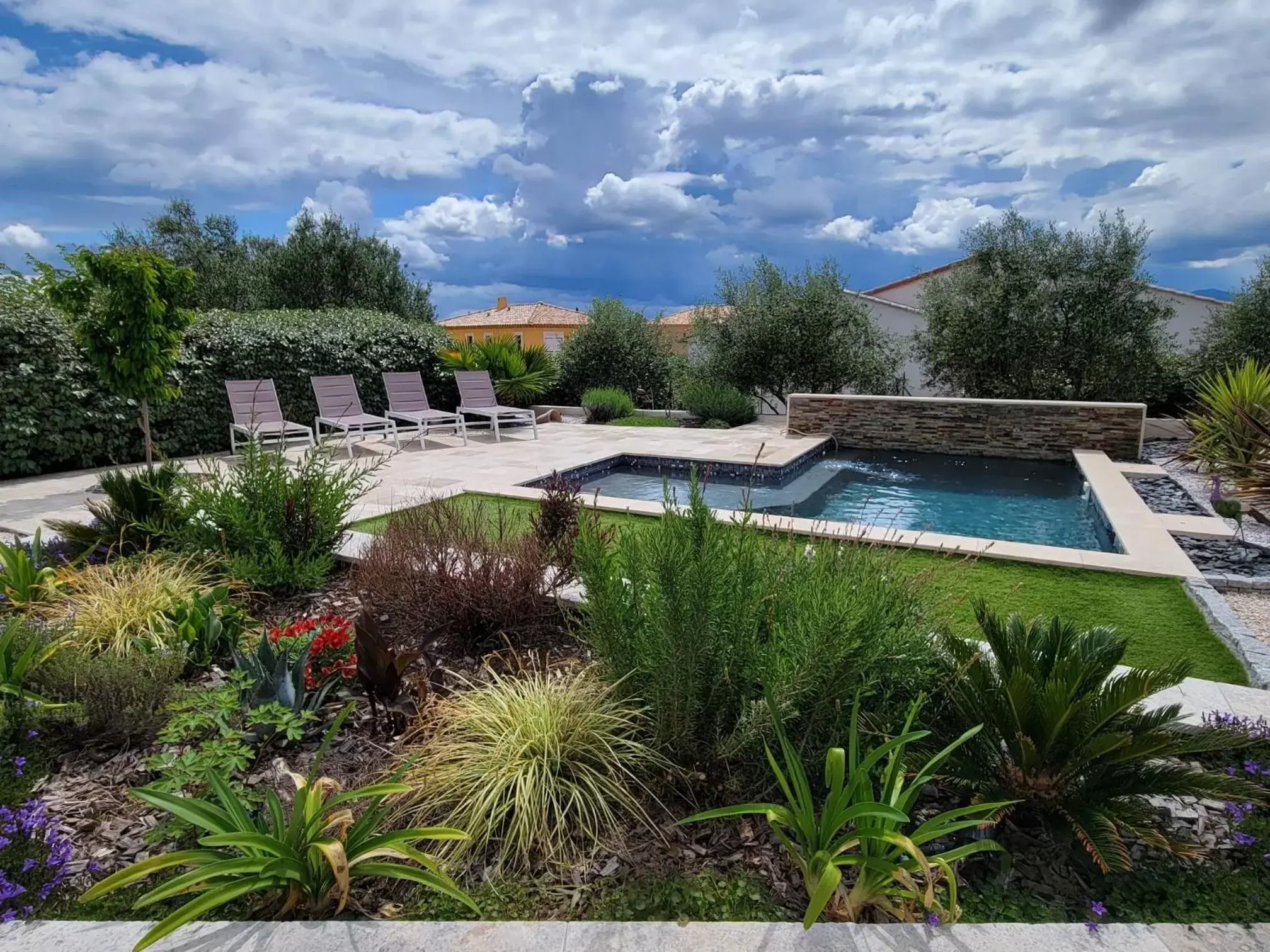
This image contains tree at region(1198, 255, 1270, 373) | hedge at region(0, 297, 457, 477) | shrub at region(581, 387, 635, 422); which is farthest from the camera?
shrub at region(581, 387, 635, 422)

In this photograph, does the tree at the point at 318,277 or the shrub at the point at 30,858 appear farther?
the tree at the point at 318,277

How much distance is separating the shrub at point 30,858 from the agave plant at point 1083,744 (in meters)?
2.50

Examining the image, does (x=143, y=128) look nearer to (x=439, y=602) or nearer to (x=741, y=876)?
(x=439, y=602)

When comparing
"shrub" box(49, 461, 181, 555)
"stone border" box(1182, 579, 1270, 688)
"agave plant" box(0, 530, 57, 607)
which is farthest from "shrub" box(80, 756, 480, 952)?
"stone border" box(1182, 579, 1270, 688)

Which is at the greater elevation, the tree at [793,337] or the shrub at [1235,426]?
the tree at [793,337]

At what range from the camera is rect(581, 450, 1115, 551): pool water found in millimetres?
6953

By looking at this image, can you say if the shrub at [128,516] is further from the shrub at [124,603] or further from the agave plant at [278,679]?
the agave plant at [278,679]

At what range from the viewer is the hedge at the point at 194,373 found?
7977 mm

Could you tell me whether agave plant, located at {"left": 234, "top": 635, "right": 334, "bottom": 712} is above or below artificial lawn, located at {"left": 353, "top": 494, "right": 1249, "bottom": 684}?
above

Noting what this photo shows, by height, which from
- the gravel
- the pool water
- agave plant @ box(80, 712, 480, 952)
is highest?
agave plant @ box(80, 712, 480, 952)

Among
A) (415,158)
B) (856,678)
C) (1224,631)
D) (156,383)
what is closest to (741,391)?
(415,158)

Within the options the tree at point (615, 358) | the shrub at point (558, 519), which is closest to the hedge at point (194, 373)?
the tree at point (615, 358)

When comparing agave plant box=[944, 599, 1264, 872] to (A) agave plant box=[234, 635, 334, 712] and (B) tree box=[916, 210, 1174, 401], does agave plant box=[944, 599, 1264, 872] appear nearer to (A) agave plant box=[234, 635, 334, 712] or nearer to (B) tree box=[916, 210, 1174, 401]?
(A) agave plant box=[234, 635, 334, 712]

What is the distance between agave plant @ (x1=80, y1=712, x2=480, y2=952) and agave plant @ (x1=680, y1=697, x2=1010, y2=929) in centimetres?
76
